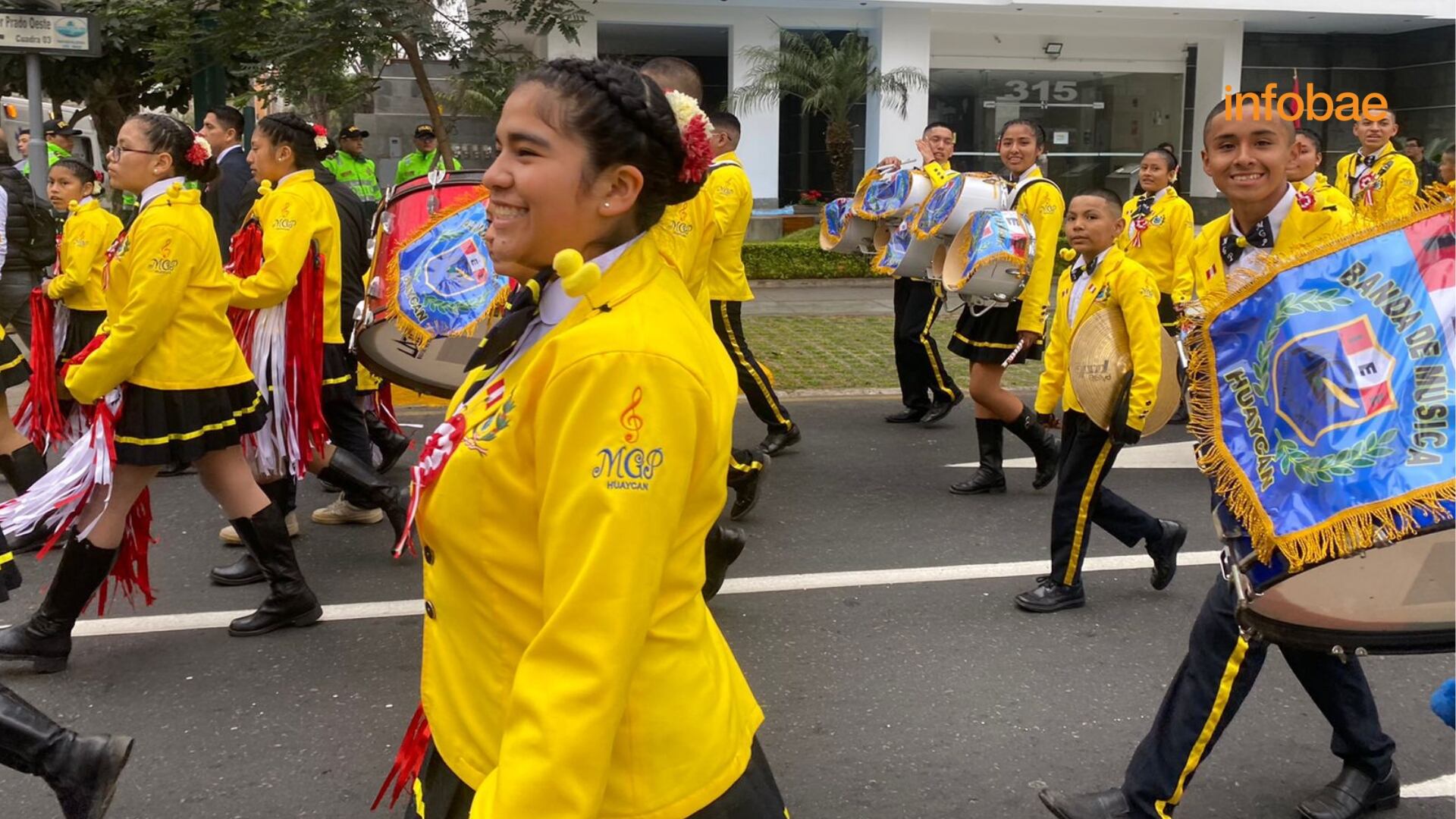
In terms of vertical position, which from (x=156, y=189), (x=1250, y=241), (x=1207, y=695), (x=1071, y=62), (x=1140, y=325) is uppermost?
(x=1071, y=62)

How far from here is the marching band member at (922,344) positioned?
797cm

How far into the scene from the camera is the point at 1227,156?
146 inches

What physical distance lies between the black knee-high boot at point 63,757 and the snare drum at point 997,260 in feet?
14.5

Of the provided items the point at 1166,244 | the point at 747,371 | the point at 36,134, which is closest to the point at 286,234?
the point at 747,371

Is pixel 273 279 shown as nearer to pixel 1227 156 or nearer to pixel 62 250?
pixel 62 250

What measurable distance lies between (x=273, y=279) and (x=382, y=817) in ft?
8.08

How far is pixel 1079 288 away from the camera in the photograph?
4.87 metres

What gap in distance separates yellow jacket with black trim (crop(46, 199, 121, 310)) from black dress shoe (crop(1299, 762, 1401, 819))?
17.8 feet

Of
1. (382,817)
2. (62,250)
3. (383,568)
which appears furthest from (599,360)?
(62,250)

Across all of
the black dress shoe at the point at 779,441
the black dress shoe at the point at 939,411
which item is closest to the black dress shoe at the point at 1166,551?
the black dress shoe at the point at 779,441

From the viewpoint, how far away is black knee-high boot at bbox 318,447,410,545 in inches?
212

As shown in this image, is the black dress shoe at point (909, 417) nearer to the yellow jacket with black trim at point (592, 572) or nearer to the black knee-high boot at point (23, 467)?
the black knee-high boot at point (23, 467)

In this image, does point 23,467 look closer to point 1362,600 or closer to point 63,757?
point 63,757

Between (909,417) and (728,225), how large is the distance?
2.73m
